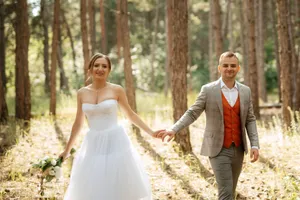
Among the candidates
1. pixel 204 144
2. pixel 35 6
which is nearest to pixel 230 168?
pixel 204 144

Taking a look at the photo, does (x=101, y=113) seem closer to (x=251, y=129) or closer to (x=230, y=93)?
(x=230, y=93)

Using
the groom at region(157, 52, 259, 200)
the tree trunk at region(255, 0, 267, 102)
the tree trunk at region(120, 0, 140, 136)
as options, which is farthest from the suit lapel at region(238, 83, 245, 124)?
the tree trunk at region(255, 0, 267, 102)

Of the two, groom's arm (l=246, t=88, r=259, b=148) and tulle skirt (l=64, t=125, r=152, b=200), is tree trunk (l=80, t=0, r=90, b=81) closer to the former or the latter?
tulle skirt (l=64, t=125, r=152, b=200)

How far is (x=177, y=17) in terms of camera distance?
9.28 m

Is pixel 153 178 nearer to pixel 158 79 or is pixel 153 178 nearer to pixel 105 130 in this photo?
pixel 105 130

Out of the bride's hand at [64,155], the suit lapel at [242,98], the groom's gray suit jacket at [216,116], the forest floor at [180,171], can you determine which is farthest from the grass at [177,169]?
the suit lapel at [242,98]

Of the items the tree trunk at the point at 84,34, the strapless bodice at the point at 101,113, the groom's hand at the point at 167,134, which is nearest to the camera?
the strapless bodice at the point at 101,113

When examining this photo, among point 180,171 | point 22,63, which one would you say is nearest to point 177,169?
point 180,171

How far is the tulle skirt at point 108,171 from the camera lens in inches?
192

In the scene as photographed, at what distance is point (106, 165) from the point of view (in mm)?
4922

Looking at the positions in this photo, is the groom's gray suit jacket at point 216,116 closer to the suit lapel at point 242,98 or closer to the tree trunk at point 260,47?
the suit lapel at point 242,98

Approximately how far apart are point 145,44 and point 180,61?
29796 millimetres

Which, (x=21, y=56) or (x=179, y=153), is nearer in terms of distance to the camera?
(x=179, y=153)

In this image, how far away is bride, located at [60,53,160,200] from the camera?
16.0ft
